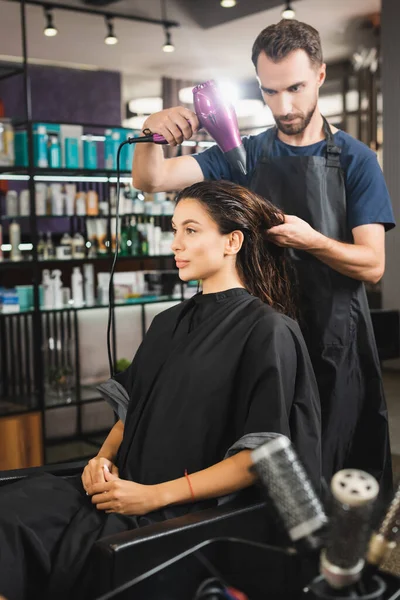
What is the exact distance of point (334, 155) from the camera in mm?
1986

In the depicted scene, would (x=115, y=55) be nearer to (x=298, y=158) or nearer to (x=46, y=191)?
(x=46, y=191)

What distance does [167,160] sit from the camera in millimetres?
2090

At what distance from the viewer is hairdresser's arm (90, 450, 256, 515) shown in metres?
1.55

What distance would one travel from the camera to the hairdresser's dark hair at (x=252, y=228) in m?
1.79

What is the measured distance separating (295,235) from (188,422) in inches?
19.9

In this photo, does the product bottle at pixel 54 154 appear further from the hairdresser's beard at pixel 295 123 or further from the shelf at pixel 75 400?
the hairdresser's beard at pixel 295 123

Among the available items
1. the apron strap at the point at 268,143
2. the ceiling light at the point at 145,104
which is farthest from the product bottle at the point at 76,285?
the ceiling light at the point at 145,104

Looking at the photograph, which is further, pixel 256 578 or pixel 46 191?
pixel 46 191

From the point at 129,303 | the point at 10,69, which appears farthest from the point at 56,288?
the point at 10,69

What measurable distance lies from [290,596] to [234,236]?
2.91 feet

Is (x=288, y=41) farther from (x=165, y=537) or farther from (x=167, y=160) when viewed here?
(x=165, y=537)

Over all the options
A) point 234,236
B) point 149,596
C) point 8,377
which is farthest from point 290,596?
point 8,377

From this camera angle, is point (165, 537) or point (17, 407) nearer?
point (165, 537)

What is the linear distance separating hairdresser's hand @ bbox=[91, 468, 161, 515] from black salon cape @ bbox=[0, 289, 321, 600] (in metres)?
0.03
